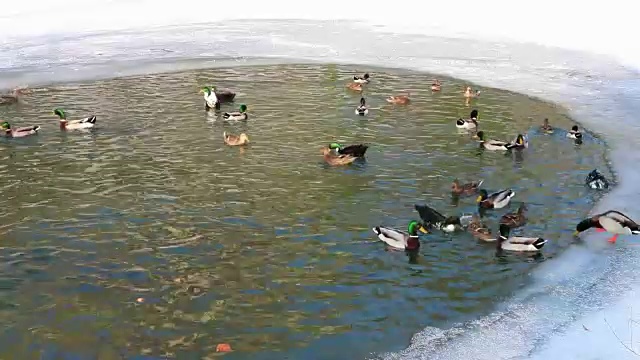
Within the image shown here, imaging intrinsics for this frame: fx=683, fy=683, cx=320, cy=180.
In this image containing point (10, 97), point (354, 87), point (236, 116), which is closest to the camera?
point (236, 116)

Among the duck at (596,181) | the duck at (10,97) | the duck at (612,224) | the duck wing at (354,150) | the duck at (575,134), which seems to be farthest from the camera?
the duck at (10,97)

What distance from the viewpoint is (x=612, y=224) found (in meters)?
10.1

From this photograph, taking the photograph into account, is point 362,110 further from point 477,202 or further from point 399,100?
Answer: point 477,202

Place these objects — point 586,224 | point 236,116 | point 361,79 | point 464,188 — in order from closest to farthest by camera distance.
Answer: point 586,224 → point 464,188 → point 236,116 → point 361,79

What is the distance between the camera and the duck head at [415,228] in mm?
9916

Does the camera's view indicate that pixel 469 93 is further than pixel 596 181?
Yes

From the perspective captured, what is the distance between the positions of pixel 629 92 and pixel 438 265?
13.3 meters

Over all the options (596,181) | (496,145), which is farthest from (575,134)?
(596,181)

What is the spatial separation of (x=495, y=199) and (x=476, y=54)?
17.3m

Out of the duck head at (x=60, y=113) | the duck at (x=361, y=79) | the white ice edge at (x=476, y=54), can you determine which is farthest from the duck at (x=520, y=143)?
the duck head at (x=60, y=113)

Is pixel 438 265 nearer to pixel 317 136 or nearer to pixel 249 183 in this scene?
pixel 249 183

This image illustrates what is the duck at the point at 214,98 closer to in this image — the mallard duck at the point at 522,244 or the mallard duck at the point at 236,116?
the mallard duck at the point at 236,116

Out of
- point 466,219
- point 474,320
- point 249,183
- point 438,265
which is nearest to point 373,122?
point 249,183

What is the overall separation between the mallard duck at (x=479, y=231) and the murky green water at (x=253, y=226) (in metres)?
0.32
